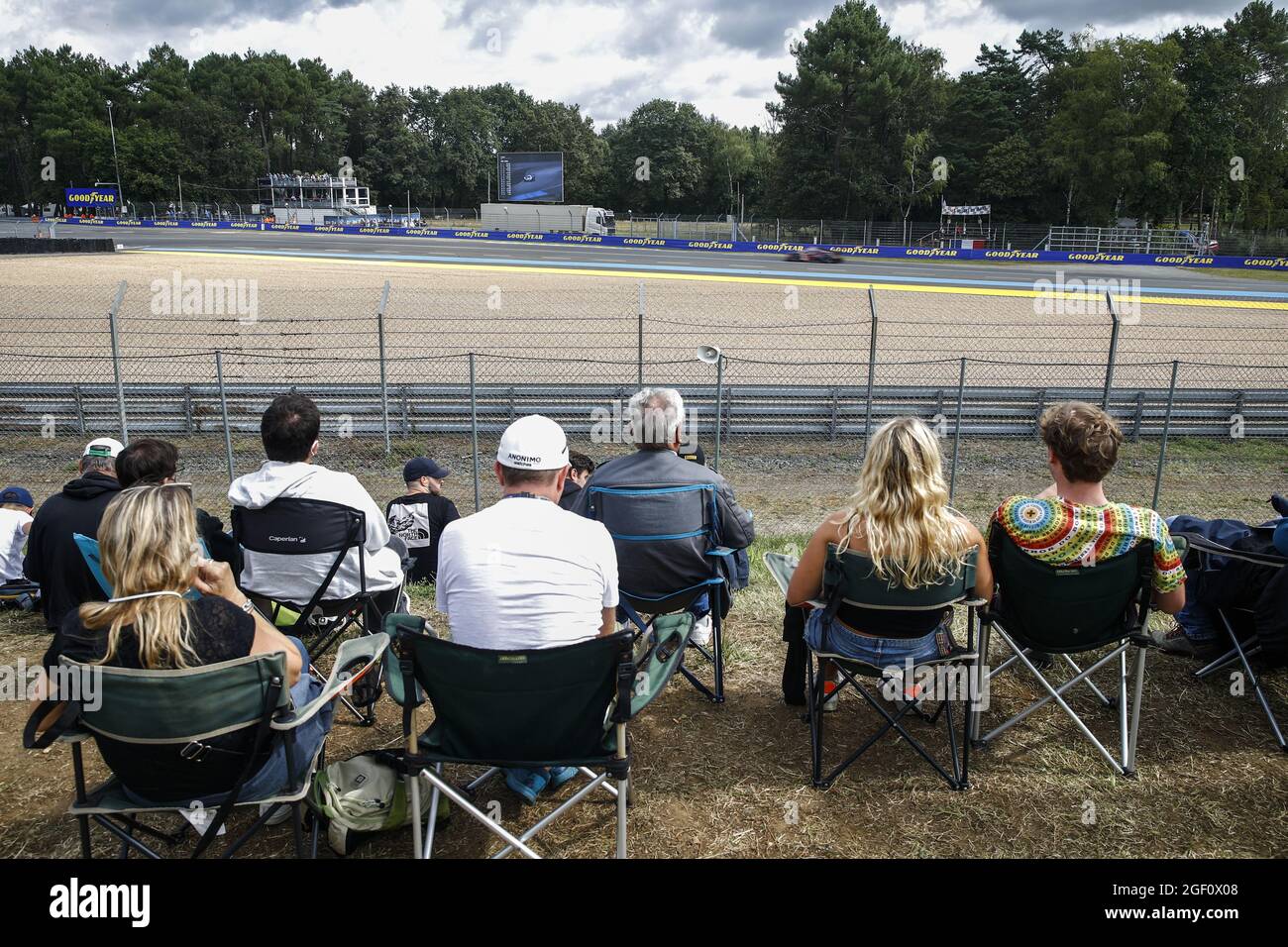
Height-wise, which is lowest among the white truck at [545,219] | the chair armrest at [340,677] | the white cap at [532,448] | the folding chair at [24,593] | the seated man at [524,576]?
the folding chair at [24,593]

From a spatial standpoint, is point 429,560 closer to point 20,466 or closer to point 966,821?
point 966,821

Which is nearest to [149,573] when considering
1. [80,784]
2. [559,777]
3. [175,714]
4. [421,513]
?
[175,714]

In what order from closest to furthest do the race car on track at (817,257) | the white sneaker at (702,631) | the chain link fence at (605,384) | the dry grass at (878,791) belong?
the dry grass at (878,791)
the white sneaker at (702,631)
the chain link fence at (605,384)
the race car on track at (817,257)

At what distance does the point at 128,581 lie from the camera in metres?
2.50

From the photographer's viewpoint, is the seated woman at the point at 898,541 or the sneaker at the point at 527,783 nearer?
the seated woman at the point at 898,541

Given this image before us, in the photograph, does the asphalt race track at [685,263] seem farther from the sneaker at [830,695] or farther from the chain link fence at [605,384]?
the sneaker at [830,695]

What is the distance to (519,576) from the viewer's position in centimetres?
278

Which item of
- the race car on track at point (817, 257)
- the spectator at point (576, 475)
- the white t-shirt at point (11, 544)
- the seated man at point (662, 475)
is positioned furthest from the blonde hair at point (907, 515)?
the race car on track at point (817, 257)

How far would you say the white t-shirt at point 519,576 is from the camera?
110 inches

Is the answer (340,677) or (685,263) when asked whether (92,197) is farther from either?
(340,677)

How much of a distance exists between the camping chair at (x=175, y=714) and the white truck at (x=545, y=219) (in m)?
54.2

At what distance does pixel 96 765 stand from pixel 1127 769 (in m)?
4.01

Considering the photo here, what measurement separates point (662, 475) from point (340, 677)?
1516mm
